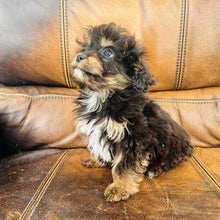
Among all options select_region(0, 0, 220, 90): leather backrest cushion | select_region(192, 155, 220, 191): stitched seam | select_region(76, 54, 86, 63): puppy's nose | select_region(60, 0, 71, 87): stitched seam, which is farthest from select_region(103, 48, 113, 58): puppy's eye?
select_region(192, 155, 220, 191): stitched seam

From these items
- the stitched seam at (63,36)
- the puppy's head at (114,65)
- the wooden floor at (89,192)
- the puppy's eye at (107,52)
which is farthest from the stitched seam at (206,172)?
the stitched seam at (63,36)

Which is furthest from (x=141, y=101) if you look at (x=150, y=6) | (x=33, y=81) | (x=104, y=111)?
(x=33, y=81)

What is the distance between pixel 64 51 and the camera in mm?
2527

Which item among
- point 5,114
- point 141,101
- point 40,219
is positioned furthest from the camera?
point 5,114

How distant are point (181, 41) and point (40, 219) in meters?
2.32

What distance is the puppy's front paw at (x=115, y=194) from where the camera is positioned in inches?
68.6

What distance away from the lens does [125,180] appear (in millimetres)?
1967

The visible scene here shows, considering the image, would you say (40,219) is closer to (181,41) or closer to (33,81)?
(33,81)

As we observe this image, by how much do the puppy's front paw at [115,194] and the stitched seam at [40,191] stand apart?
54cm

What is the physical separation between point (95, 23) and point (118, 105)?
3.76 ft

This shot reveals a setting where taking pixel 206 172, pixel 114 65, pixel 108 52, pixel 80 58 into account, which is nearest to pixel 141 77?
pixel 114 65

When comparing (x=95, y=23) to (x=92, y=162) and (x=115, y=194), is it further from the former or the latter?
(x=115, y=194)

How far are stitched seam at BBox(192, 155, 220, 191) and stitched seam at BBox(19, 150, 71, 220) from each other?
4.73 ft

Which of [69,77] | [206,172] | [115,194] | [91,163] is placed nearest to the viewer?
[115,194]
